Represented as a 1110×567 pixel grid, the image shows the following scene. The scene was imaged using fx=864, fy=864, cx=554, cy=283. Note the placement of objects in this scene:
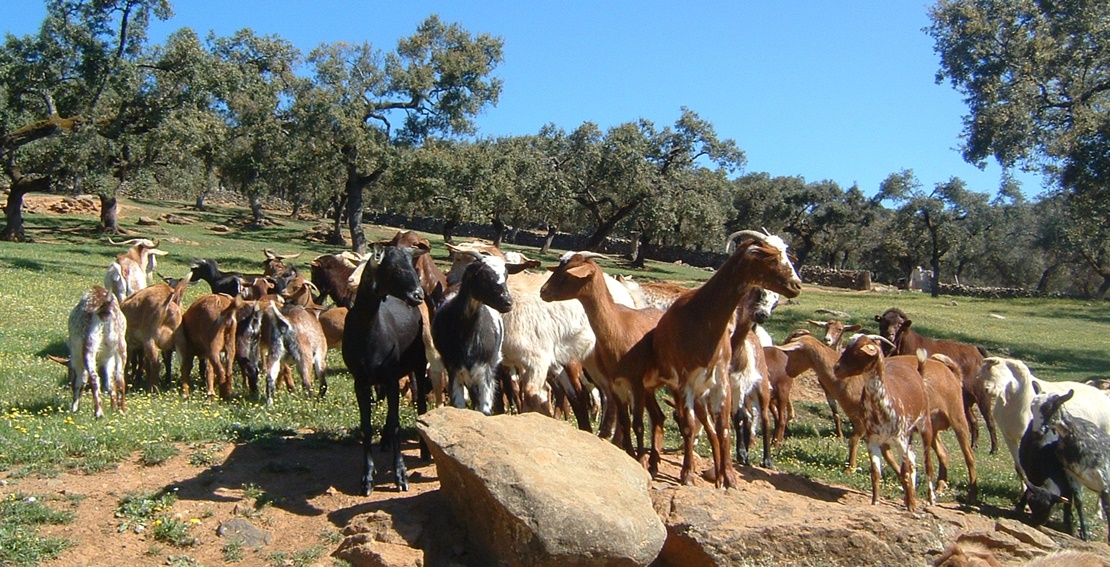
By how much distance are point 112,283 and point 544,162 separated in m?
28.2

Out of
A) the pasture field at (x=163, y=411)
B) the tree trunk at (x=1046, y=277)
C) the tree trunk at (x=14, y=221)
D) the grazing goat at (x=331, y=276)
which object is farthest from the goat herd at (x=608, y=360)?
the tree trunk at (x=1046, y=277)

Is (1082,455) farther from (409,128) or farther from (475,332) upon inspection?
(409,128)

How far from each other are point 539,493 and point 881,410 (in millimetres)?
4465

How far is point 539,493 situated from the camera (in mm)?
6203

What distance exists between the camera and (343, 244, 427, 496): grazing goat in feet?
25.5

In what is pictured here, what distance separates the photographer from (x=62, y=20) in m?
25.8

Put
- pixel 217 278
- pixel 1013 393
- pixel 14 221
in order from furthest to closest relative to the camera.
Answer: pixel 14 221
pixel 217 278
pixel 1013 393

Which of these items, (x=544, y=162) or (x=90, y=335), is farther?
(x=544, y=162)

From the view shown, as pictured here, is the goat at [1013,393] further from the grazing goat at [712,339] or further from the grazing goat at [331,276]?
the grazing goat at [331,276]

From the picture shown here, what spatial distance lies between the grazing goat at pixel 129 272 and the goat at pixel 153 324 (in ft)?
7.42

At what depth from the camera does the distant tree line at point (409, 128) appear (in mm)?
23625

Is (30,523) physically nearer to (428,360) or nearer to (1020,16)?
(428,360)

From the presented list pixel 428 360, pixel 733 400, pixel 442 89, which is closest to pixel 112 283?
pixel 428 360

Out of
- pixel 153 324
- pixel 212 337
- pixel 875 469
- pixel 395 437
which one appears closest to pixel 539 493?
pixel 395 437
